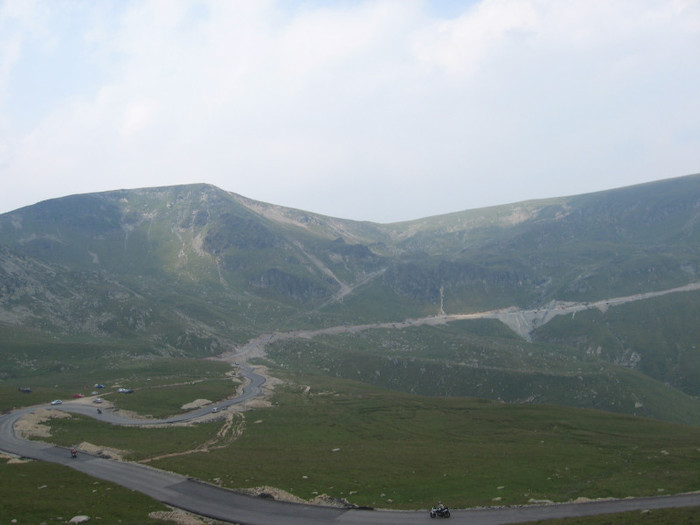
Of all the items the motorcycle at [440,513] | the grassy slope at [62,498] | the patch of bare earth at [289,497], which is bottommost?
the motorcycle at [440,513]

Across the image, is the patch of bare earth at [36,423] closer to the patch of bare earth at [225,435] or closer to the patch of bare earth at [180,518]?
the patch of bare earth at [225,435]

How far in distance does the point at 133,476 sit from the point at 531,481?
207ft

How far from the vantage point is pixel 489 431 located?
13100 cm

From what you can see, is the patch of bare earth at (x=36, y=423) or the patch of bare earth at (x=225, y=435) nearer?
the patch of bare earth at (x=225, y=435)

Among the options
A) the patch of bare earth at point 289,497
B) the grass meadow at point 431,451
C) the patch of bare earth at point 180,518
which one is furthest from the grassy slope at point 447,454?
the patch of bare earth at point 180,518

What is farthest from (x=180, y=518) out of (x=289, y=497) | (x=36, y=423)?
(x=36, y=423)

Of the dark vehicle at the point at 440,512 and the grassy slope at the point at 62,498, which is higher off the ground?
the grassy slope at the point at 62,498

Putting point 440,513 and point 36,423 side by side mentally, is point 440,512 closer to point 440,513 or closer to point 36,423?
point 440,513

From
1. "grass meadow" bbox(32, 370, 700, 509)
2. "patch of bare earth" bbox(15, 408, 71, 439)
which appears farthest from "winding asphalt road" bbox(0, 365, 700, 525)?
"patch of bare earth" bbox(15, 408, 71, 439)

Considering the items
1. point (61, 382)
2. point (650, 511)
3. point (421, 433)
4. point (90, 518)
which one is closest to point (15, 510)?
point (90, 518)

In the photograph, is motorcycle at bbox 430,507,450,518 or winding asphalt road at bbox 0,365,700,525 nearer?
winding asphalt road at bbox 0,365,700,525

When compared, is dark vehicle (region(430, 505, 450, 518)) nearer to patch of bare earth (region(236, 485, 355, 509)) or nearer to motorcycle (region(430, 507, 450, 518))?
motorcycle (region(430, 507, 450, 518))

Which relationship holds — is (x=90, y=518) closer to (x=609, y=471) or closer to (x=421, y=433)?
(x=609, y=471)

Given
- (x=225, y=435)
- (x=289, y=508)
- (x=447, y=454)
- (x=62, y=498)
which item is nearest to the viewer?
(x=62, y=498)
